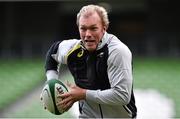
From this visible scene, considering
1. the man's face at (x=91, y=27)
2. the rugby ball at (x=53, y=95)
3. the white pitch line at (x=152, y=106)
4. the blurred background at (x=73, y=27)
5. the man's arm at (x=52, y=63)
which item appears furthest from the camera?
the blurred background at (x=73, y=27)

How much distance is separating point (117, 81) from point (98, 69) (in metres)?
0.27

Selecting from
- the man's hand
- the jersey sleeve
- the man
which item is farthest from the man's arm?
the jersey sleeve

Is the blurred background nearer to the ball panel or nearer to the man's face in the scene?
the ball panel

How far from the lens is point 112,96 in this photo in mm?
5043

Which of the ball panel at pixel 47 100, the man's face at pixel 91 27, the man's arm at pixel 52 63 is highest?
the man's face at pixel 91 27

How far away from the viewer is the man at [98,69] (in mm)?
5004

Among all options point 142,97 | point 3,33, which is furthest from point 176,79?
point 3,33

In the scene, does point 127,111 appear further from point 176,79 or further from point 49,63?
point 176,79

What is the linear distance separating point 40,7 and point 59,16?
870 mm

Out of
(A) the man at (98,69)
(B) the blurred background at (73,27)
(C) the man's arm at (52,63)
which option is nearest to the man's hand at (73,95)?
(A) the man at (98,69)

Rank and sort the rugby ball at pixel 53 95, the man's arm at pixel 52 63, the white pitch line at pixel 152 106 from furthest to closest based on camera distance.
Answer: the white pitch line at pixel 152 106, the man's arm at pixel 52 63, the rugby ball at pixel 53 95

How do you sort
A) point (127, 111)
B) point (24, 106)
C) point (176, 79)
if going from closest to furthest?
point (127, 111) → point (24, 106) → point (176, 79)

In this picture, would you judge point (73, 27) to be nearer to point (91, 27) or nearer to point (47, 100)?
point (47, 100)

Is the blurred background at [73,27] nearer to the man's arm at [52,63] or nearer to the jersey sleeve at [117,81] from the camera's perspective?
the man's arm at [52,63]
